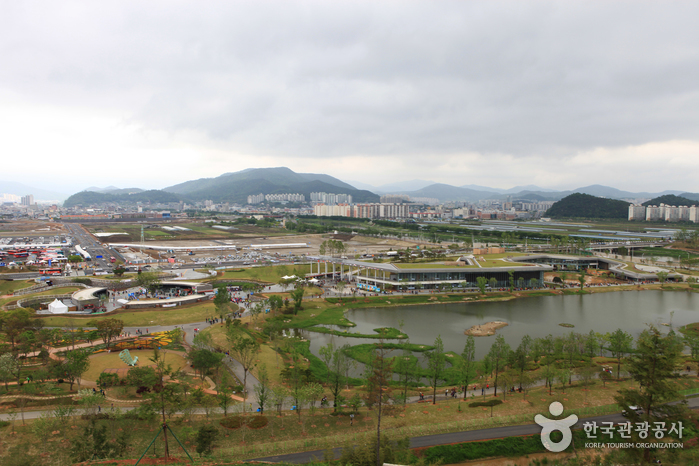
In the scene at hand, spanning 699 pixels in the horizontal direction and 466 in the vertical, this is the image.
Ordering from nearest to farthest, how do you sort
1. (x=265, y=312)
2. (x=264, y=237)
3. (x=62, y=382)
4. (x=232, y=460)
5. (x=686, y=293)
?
(x=232, y=460), (x=62, y=382), (x=265, y=312), (x=686, y=293), (x=264, y=237)

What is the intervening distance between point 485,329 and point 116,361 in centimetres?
2196

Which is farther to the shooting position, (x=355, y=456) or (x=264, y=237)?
(x=264, y=237)

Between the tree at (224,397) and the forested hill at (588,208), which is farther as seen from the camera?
the forested hill at (588,208)

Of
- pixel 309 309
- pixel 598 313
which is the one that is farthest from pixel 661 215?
pixel 309 309

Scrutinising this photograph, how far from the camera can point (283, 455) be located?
11.5m

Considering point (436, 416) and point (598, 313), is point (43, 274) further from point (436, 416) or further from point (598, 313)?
point (598, 313)

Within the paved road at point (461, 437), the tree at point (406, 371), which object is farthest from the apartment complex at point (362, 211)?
the paved road at point (461, 437)

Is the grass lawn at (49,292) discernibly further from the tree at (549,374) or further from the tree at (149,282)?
the tree at (549,374)

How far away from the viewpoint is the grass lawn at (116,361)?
17.3 meters

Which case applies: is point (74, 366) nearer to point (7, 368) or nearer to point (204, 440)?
point (7, 368)

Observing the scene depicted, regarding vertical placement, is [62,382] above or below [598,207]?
below

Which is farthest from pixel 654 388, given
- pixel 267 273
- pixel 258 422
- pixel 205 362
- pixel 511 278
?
pixel 267 273

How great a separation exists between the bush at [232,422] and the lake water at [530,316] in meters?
8.40

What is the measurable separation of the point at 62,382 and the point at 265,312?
1302cm
